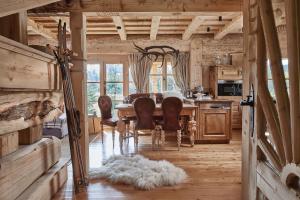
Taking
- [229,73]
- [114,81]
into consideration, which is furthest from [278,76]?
[114,81]

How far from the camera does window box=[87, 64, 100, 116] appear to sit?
8266 millimetres

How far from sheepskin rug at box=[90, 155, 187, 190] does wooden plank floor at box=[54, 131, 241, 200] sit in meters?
0.10

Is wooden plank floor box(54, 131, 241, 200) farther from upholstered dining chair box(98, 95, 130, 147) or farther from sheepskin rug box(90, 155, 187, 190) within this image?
upholstered dining chair box(98, 95, 130, 147)

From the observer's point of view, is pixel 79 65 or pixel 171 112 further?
pixel 171 112

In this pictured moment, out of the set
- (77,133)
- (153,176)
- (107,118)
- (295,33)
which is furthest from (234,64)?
(295,33)

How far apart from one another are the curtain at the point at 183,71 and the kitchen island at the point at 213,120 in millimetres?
2133

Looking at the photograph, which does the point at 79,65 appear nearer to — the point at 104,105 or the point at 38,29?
the point at 104,105

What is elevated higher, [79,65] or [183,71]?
[183,71]

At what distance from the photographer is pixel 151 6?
11.3ft

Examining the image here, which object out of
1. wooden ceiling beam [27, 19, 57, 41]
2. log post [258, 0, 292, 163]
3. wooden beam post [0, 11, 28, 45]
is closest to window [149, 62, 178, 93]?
wooden ceiling beam [27, 19, 57, 41]

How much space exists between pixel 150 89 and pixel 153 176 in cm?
484

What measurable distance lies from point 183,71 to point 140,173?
4.82 meters

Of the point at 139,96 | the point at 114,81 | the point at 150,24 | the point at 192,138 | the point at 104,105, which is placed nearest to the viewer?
the point at 192,138

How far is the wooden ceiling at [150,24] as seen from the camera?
5.75 meters
